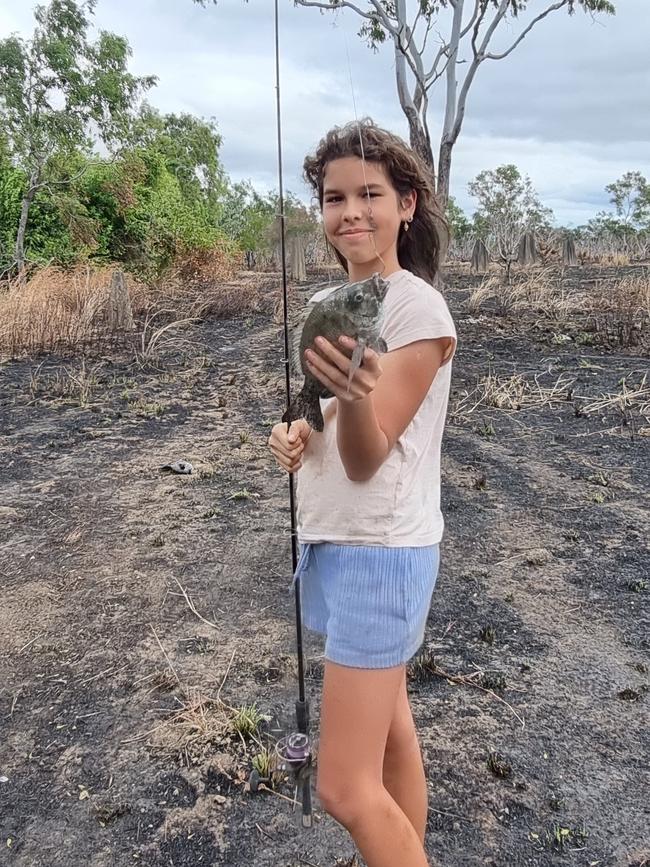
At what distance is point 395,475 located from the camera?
1438 mm

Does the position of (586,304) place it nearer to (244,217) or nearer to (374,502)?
(374,502)

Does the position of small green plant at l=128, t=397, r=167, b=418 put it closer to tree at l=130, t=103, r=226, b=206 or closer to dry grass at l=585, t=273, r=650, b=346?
dry grass at l=585, t=273, r=650, b=346

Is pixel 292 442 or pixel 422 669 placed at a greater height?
pixel 292 442

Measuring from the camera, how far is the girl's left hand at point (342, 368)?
1.13m

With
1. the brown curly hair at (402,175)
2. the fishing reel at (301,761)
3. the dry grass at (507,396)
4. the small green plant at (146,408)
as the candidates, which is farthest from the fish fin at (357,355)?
the small green plant at (146,408)

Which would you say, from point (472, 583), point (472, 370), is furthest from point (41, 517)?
point (472, 370)

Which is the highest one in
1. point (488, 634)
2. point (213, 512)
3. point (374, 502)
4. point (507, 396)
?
point (374, 502)

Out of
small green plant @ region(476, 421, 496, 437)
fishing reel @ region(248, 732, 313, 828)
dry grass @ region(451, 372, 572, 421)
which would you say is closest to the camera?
fishing reel @ region(248, 732, 313, 828)

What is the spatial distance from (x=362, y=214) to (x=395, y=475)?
0.58 m

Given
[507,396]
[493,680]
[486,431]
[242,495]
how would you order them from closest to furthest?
[493,680], [242,495], [486,431], [507,396]

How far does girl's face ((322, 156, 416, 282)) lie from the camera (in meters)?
1.53

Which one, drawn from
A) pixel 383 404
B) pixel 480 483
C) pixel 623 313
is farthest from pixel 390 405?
pixel 623 313

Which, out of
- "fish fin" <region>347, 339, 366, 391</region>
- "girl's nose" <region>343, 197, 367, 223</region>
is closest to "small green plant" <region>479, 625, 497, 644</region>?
"girl's nose" <region>343, 197, 367, 223</region>

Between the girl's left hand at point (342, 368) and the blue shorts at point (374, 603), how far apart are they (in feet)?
1.34
